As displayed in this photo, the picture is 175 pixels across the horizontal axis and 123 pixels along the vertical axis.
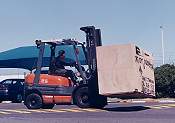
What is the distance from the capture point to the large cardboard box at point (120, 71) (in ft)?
42.4

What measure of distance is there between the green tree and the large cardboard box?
12.5 m

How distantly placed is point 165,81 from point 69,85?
12.5 metres

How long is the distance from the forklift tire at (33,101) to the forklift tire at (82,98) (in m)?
1.46

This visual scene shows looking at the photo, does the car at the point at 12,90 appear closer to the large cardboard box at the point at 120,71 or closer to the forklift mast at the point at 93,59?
the forklift mast at the point at 93,59

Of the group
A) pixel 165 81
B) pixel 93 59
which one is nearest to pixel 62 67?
pixel 93 59

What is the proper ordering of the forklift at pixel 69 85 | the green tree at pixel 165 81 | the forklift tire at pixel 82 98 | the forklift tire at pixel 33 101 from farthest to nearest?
the green tree at pixel 165 81
the forklift tire at pixel 33 101
the forklift at pixel 69 85
the forklift tire at pixel 82 98

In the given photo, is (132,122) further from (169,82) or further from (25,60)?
(25,60)

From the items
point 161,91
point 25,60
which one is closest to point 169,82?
point 161,91

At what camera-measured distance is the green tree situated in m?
25.8

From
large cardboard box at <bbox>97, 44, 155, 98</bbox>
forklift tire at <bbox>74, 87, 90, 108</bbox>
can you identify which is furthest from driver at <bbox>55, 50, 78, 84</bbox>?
large cardboard box at <bbox>97, 44, 155, 98</bbox>

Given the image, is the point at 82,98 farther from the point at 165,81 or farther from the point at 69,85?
the point at 165,81

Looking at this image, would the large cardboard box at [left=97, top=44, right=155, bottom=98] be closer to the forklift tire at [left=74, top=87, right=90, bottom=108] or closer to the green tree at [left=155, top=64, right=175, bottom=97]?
the forklift tire at [left=74, top=87, right=90, bottom=108]

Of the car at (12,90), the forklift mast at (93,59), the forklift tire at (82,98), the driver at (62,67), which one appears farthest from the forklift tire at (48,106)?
the car at (12,90)

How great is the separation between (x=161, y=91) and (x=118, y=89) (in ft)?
45.2
